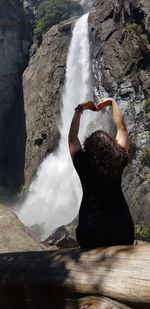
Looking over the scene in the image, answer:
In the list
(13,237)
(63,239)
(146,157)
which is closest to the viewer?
(13,237)

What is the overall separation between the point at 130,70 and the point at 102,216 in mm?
24134

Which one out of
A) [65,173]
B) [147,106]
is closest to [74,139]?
[147,106]

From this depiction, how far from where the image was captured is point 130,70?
26688 mm

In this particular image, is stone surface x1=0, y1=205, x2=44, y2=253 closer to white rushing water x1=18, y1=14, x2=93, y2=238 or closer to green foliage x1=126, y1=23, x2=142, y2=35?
white rushing water x1=18, y1=14, x2=93, y2=238

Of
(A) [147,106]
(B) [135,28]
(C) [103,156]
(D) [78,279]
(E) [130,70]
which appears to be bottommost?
(D) [78,279]

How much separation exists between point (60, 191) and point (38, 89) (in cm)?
967

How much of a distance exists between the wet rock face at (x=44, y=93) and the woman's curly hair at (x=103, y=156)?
2712 centimetres

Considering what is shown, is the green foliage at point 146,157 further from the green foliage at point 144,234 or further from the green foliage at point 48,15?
the green foliage at point 48,15

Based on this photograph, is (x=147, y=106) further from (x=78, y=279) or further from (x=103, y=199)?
(x=78, y=279)

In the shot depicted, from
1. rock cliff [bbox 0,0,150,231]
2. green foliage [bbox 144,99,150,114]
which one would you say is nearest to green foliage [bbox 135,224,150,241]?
rock cliff [bbox 0,0,150,231]

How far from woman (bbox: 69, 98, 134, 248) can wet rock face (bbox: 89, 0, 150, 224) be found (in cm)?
1629

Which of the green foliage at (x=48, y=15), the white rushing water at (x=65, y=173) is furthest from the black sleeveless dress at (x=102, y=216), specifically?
the green foliage at (x=48, y=15)

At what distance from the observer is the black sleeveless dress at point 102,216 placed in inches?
128

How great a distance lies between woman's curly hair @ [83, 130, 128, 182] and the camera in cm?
327
